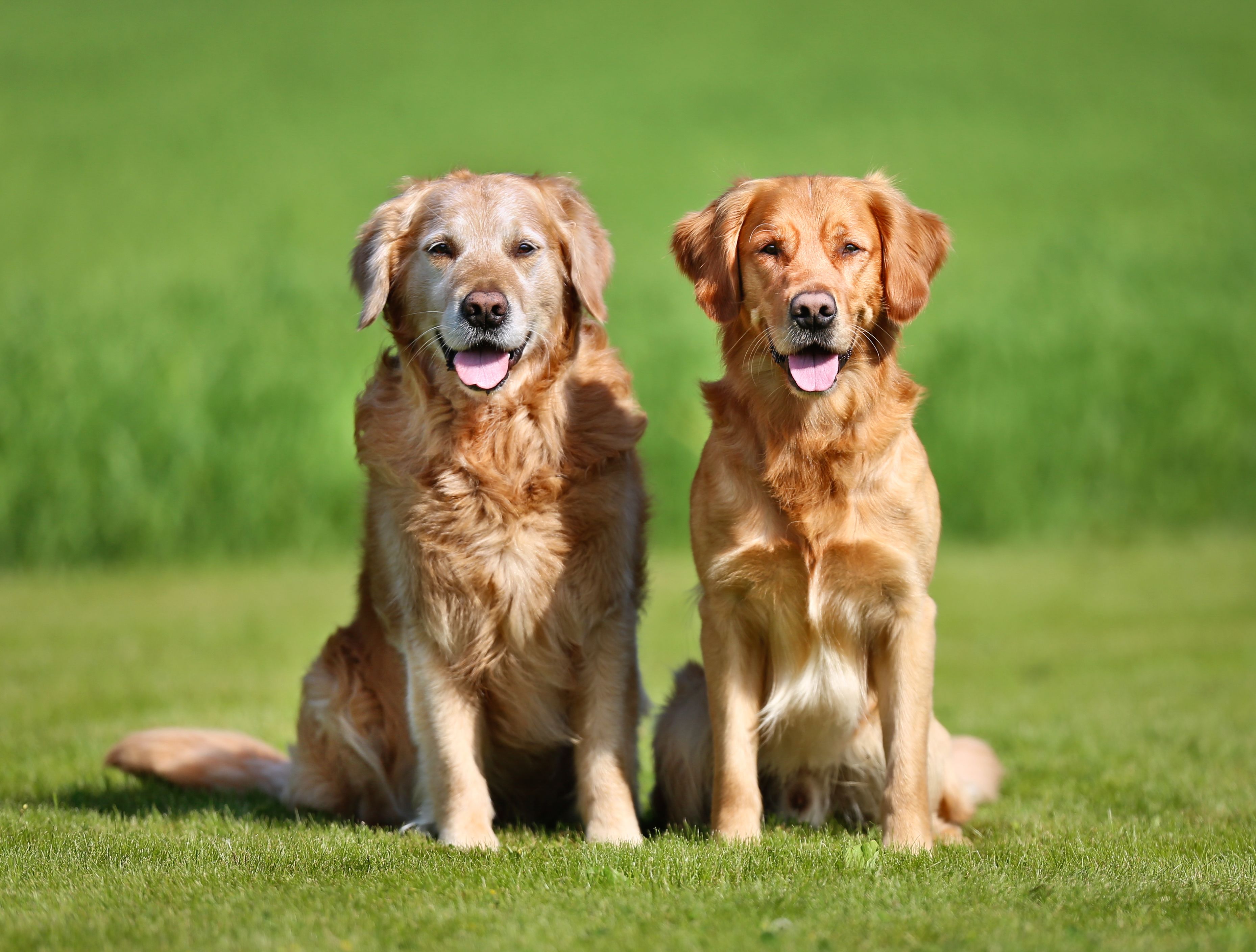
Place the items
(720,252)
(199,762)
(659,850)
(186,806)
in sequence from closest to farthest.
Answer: (659,850) < (720,252) < (186,806) < (199,762)

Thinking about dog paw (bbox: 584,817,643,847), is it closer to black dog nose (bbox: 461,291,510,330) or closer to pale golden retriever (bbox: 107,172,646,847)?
pale golden retriever (bbox: 107,172,646,847)

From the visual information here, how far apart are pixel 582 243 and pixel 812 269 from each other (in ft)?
2.89

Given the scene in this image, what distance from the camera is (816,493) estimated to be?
4008 mm

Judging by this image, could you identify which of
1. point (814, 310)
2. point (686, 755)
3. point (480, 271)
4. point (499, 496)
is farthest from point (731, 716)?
point (480, 271)

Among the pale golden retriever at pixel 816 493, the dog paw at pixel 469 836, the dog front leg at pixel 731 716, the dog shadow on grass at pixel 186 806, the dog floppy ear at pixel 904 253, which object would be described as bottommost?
the dog shadow on grass at pixel 186 806

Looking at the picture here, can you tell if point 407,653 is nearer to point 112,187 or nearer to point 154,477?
point 154,477

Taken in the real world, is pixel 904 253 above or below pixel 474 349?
above

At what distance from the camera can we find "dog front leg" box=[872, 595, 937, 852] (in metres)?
3.98

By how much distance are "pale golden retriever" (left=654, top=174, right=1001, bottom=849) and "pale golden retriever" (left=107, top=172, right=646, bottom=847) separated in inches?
14.7

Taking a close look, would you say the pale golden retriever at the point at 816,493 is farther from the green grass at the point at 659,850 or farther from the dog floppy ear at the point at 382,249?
the dog floppy ear at the point at 382,249

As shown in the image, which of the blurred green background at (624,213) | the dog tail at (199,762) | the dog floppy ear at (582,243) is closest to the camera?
the dog floppy ear at (582,243)

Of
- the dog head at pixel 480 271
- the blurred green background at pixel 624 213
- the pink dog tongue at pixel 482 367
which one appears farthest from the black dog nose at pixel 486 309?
the blurred green background at pixel 624 213

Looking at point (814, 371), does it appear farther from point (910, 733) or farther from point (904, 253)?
point (910, 733)

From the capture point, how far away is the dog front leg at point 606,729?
4.33 metres
